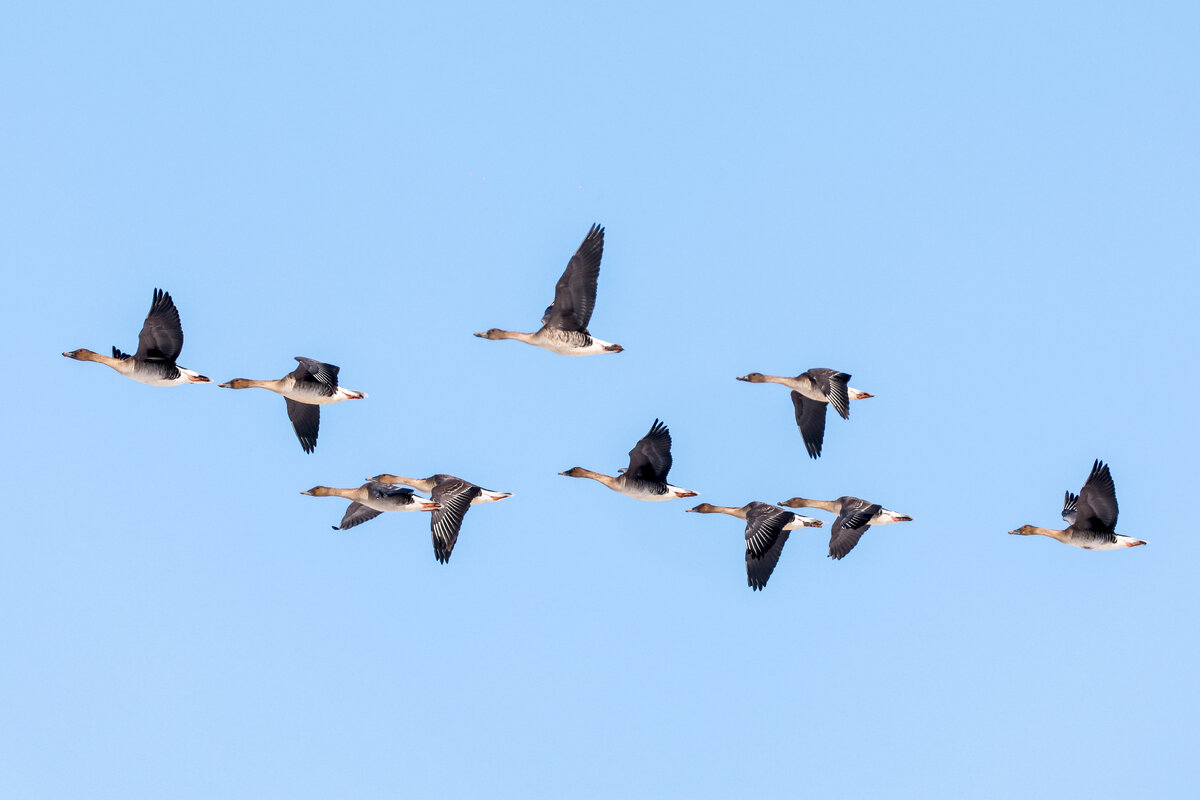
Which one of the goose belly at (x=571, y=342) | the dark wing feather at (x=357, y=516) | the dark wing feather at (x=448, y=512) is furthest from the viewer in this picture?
the dark wing feather at (x=357, y=516)

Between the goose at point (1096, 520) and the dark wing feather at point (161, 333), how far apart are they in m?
14.0

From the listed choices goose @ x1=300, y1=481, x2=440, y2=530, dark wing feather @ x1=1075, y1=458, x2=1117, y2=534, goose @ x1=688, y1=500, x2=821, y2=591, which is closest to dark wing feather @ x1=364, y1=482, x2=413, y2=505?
goose @ x1=300, y1=481, x2=440, y2=530

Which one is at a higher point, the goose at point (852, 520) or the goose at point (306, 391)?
the goose at point (306, 391)

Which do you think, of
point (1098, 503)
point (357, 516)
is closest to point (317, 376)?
point (357, 516)

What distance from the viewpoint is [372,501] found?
3275 centimetres

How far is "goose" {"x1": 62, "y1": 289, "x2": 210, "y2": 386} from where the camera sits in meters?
31.1

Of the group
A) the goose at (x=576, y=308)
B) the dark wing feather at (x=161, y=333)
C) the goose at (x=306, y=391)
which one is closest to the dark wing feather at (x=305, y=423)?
the goose at (x=306, y=391)

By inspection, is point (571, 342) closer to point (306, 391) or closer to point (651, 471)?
point (651, 471)

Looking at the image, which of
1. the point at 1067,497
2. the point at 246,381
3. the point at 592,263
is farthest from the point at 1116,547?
the point at 246,381

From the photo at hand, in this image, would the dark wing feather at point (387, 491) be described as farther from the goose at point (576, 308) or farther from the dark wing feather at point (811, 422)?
the dark wing feather at point (811, 422)

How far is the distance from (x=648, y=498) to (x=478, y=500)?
286cm

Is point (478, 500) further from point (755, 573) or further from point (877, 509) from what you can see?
point (877, 509)

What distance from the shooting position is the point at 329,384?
31.9 metres

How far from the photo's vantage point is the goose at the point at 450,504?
29812mm
